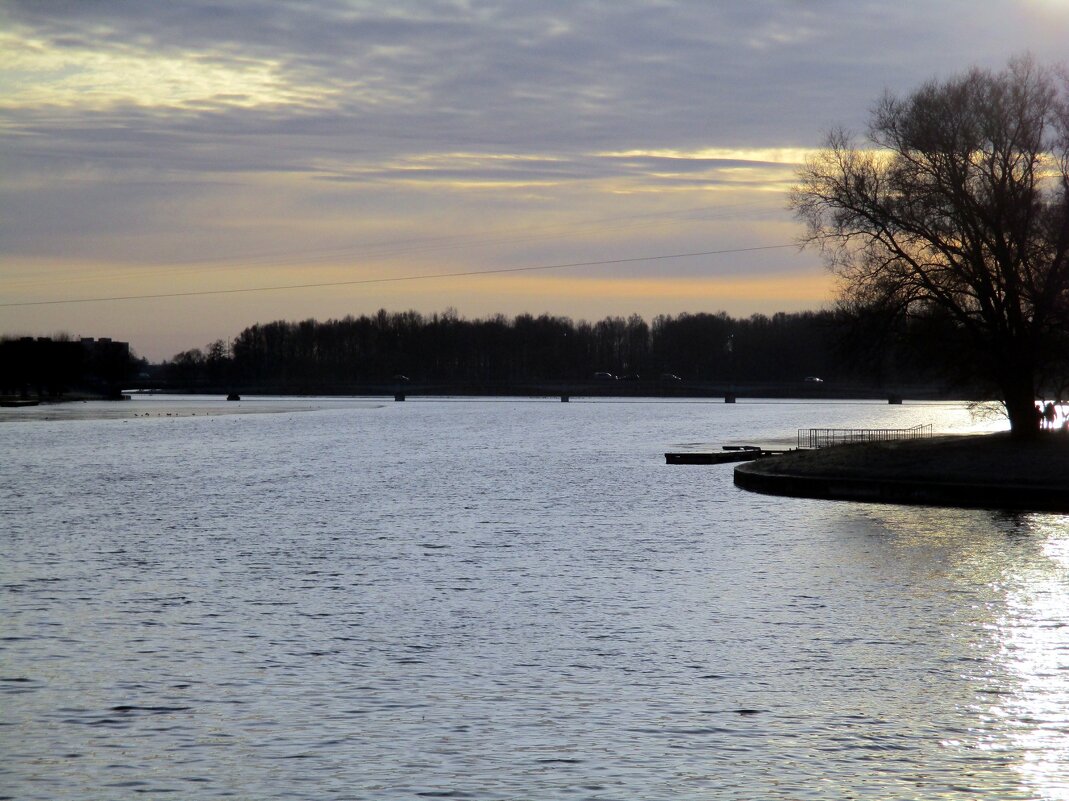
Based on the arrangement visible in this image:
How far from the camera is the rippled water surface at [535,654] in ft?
41.6

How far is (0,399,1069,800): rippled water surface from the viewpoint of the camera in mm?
12680

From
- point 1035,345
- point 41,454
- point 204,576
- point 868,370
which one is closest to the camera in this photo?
point 204,576

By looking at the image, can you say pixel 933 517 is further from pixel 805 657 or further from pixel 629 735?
pixel 629 735

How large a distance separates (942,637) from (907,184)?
38.6 metres

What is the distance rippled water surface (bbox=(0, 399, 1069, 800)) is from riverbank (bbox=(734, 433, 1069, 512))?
249cm

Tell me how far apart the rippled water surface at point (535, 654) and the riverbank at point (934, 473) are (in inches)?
97.9

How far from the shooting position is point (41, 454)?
8188 centimetres

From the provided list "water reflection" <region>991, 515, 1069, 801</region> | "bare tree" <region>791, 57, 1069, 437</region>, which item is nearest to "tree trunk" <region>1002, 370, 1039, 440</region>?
"bare tree" <region>791, 57, 1069, 437</region>

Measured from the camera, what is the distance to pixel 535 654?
1855cm

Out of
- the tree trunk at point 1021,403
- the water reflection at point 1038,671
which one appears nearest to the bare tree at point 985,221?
the tree trunk at point 1021,403

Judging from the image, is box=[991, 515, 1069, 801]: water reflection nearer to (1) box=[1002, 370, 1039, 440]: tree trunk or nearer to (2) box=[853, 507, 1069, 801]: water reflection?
(2) box=[853, 507, 1069, 801]: water reflection

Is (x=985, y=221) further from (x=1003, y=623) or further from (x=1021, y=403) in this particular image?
(x=1003, y=623)

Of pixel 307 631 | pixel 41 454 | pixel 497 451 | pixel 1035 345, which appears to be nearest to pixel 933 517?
pixel 1035 345

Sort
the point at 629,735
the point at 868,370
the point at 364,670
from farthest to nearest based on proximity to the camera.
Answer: the point at 868,370 < the point at 364,670 < the point at 629,735
